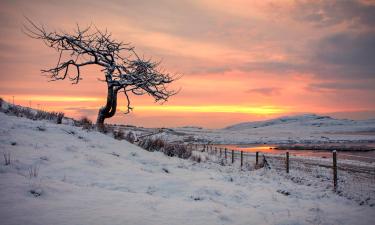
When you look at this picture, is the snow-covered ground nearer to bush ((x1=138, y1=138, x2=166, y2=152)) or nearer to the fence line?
the fence line

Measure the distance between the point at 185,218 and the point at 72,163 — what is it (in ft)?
14.2

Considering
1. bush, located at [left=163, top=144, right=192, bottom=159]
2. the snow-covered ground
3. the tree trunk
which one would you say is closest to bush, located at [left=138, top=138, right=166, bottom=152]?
bush, located at [left=163, top=144, right=192, bottom=159]

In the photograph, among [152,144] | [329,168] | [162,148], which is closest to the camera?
[152,144]

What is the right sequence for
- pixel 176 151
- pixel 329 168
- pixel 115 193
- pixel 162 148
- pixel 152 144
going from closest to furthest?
pixel 115 193 → pixel 152 144 → pixel 162 148 → pixel 176 151 → pixel 329 168

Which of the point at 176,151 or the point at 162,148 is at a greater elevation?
the point at 162,148

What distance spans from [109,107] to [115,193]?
41.8 ft

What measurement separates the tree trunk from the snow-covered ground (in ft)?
18.2

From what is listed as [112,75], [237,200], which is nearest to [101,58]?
[112,75]

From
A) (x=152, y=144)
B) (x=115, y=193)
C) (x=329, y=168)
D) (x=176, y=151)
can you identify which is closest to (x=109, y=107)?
(x=152, y=144)

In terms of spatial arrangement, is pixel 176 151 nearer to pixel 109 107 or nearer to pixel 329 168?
pixel 109 107

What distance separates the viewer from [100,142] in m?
13.2

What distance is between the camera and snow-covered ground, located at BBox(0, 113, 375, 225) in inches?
216

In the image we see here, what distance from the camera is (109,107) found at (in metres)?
19.1

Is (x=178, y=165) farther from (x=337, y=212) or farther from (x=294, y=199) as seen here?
(x=337, y=212)
